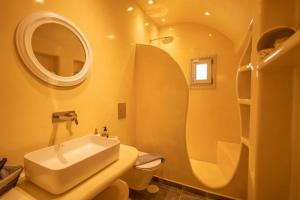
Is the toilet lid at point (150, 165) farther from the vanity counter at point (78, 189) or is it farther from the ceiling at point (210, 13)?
the ceiling at point (210, 13)

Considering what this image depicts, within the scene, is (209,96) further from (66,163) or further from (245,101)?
(66,163)

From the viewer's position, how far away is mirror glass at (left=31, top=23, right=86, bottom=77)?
1.04 meters

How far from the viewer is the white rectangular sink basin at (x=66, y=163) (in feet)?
2.26

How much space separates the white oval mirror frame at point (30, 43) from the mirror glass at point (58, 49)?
28 mm

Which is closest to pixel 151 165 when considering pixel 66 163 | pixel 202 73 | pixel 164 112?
pixel 164 112

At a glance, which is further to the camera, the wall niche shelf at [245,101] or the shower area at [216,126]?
the shower area at [216,126]

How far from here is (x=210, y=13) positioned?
2.19 metres

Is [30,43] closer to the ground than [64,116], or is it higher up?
higher up

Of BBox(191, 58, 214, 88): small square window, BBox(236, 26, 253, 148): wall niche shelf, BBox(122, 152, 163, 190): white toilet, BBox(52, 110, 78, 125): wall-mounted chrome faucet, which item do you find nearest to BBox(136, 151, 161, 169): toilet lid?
BBox(122, 152, 163, 190): white toilet

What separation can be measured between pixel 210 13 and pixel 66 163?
2673mm

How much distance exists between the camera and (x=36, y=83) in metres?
1.01

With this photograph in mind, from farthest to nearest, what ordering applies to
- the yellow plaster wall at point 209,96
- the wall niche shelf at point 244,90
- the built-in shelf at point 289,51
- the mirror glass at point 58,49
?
the yellow plaster wall at point 209,96, the wall niche shelf at point 244,90, the mirror glass at point 58,49, the built-in shelf at point 289,51

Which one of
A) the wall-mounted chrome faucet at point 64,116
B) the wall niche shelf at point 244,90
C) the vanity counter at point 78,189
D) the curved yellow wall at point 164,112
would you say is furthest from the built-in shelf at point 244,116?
the wall-mounted chrome faucet at point 64,116

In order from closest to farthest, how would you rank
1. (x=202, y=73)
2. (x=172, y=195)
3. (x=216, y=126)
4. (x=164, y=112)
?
(x=172, y=195)
(x=164, y=112)
(x=216, y=126)
(x=202, y=73)
